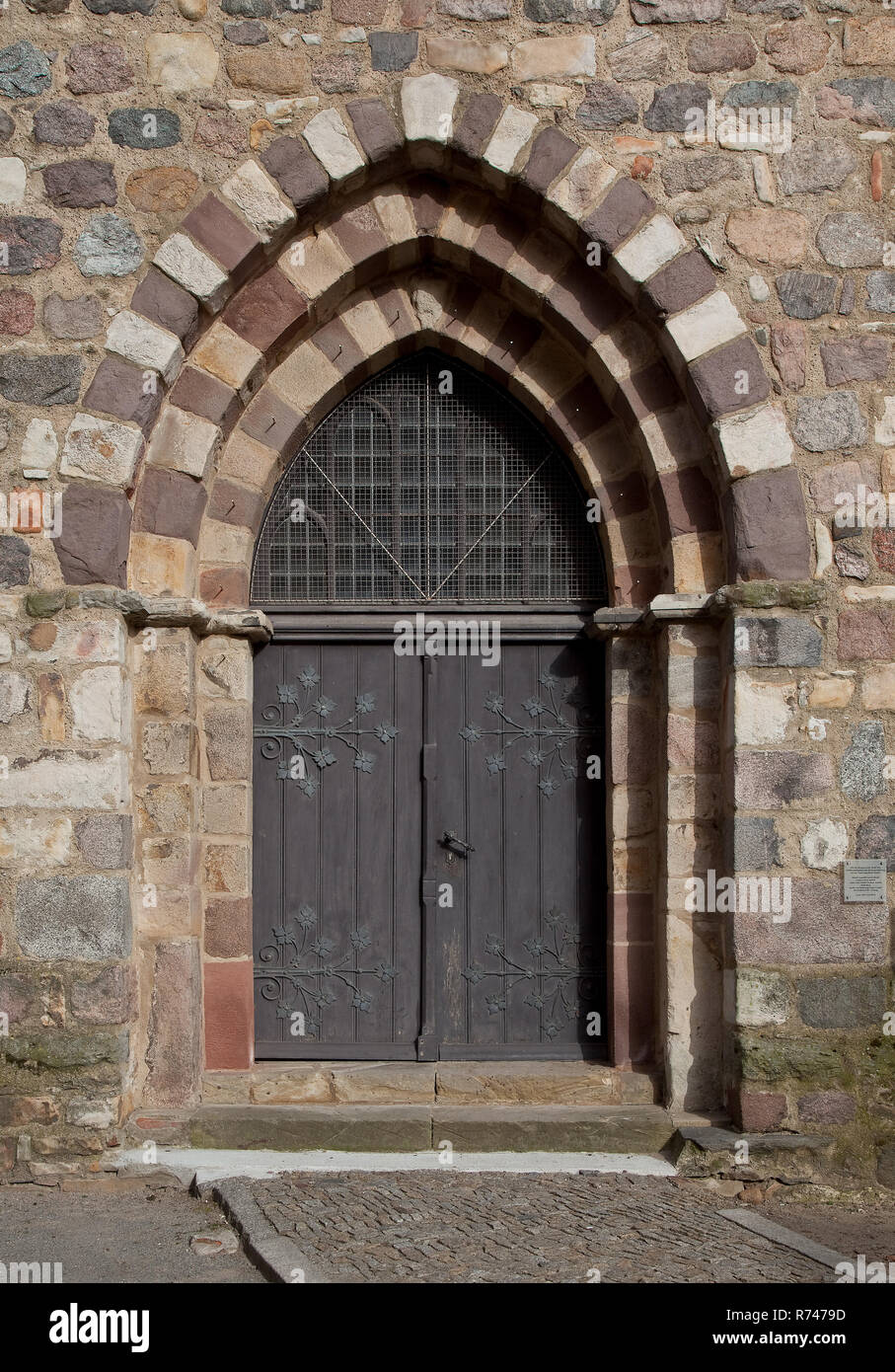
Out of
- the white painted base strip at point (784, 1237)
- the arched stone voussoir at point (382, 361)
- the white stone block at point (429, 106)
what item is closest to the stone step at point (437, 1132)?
the white painted base strip at point (784, 1237)

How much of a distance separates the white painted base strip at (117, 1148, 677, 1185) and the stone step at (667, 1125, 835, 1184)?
11 centimetres

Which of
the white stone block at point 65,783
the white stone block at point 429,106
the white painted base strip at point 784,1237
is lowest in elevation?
the white painted base strip at point 784,1237

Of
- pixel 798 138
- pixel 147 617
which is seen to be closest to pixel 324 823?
pixel 147 617

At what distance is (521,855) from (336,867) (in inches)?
30.7

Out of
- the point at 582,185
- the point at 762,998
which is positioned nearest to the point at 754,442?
the point at 582,185

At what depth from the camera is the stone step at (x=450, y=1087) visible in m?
5.14

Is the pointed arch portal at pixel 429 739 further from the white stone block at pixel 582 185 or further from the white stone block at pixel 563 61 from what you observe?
the white stone block at pixel 563 61

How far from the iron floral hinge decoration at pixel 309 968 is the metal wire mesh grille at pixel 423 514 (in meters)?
1.42

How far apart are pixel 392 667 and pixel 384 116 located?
85.8 inches

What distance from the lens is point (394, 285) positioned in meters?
5.41

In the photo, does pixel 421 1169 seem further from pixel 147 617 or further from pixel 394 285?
pixel 394 285

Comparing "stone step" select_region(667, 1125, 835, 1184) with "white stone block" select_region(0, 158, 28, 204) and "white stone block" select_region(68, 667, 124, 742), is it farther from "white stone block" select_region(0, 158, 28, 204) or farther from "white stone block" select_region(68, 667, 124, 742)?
"white stone block" select_region(0, 158, 28, 204)

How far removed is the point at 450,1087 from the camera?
5188 millimetres
